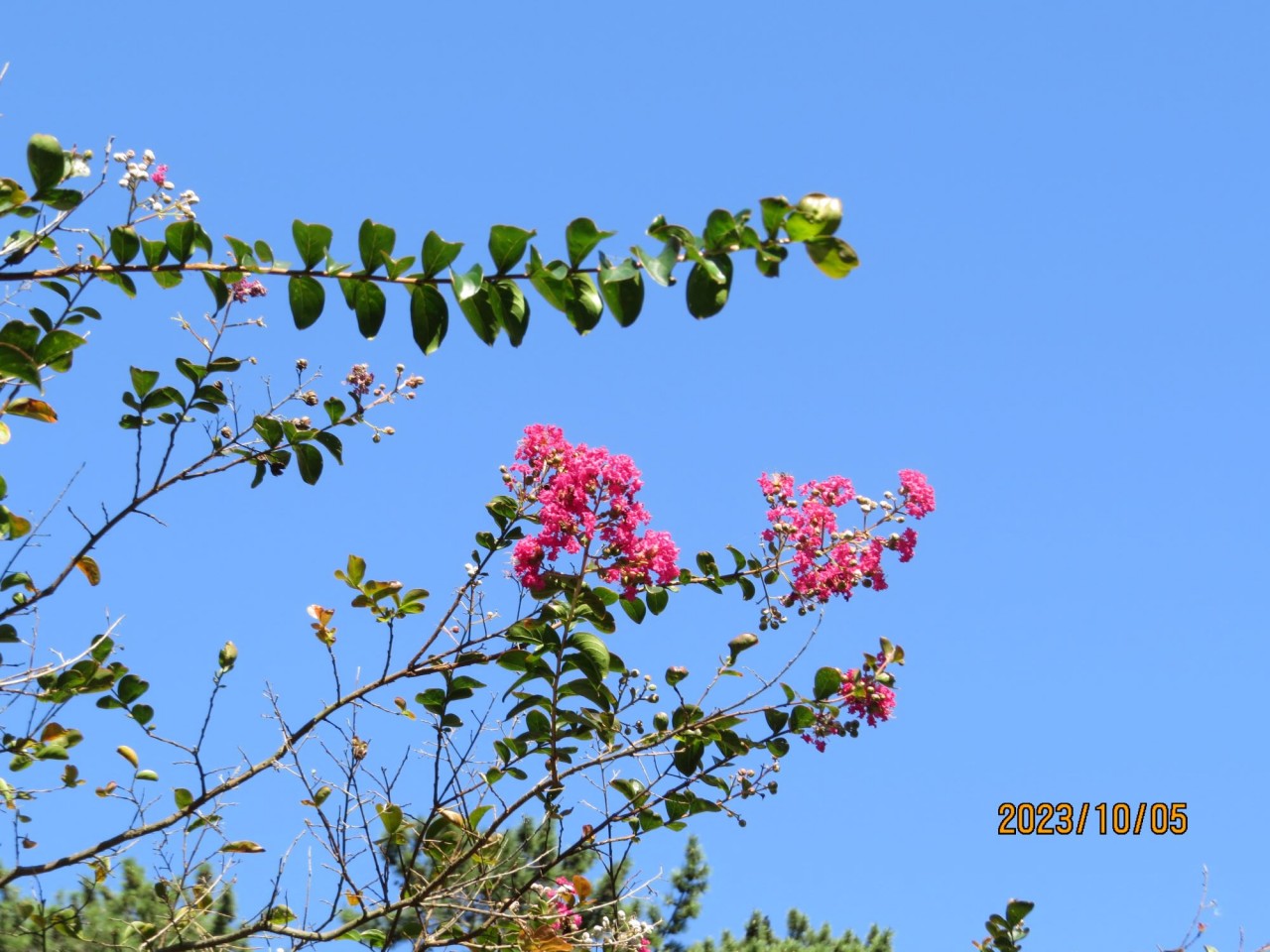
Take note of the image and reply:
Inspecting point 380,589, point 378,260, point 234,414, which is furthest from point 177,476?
point 378,260

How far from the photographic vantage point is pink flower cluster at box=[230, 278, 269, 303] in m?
3.05

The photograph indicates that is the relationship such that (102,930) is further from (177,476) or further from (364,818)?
(177,476)

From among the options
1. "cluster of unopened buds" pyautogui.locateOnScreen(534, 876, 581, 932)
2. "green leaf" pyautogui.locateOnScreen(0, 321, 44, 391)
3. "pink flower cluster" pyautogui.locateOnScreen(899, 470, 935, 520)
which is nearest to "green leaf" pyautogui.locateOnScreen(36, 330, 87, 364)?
"green leaf" pyautogui.locateOnScreen(0, 321, 44, 391)

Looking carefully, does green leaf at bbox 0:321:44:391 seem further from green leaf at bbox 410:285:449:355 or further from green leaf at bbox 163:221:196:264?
green leaf at bbox 410:285:449:355

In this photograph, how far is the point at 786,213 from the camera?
1906 millimetres

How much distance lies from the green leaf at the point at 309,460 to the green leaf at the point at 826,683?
139 cm

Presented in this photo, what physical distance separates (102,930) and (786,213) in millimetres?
4918

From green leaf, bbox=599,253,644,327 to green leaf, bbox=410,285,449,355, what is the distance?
0.31 m

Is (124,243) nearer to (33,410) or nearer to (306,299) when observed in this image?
(306,299)

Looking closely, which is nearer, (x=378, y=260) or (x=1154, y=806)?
(x=378, y=260)

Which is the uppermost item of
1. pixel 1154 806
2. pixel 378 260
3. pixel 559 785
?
pixel 1154 806

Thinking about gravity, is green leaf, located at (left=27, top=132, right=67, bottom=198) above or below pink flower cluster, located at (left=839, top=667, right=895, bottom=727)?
below

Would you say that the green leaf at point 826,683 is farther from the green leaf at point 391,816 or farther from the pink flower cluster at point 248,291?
the pink flower cluster at point 248,291

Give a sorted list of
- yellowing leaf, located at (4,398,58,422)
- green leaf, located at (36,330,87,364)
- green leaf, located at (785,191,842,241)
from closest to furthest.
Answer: green leaf, located at (785,191,842,241) → green leaf, located at (36,330,87,364) → yellowing leaf, located at (4,398,58,422)
